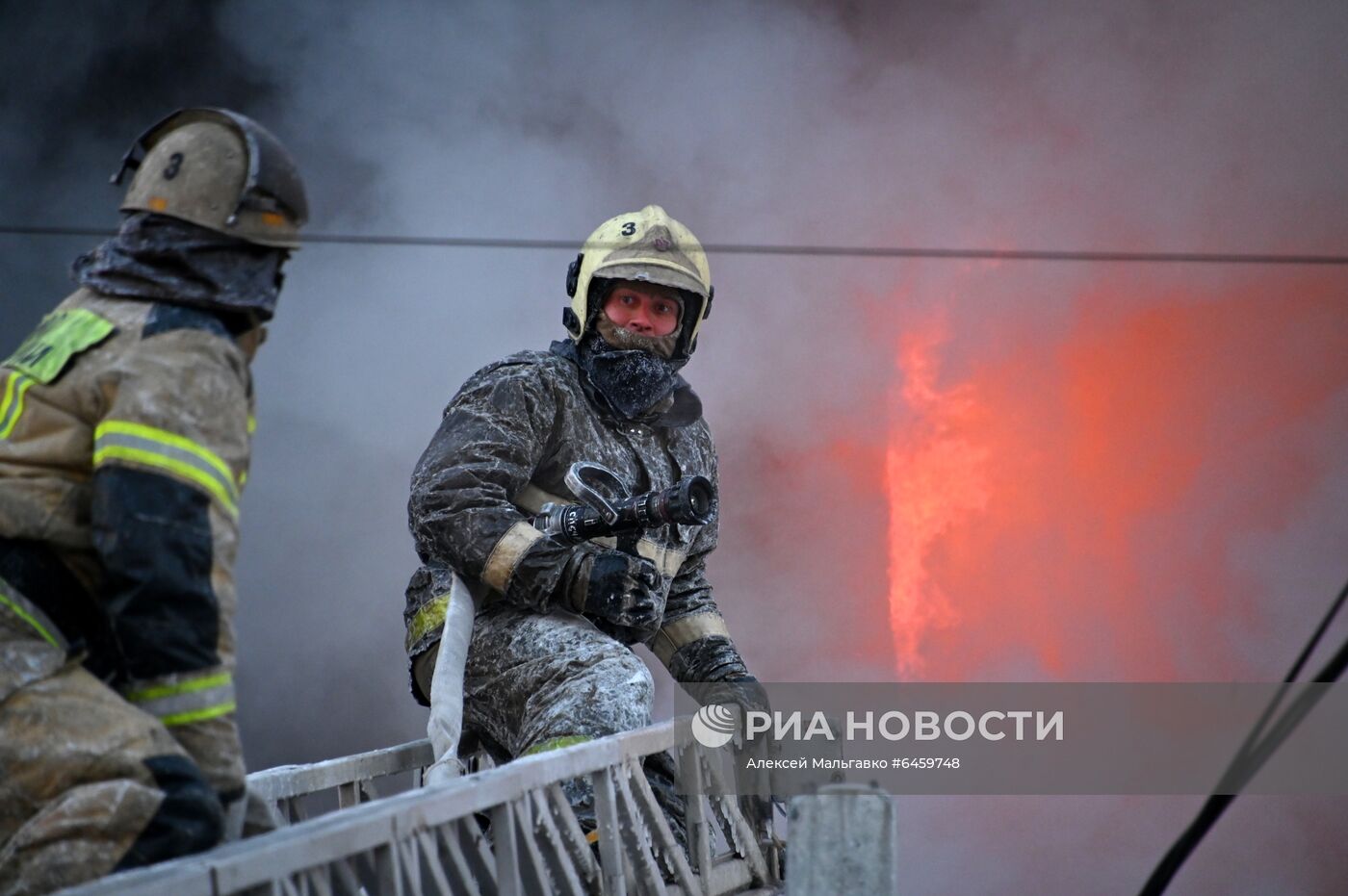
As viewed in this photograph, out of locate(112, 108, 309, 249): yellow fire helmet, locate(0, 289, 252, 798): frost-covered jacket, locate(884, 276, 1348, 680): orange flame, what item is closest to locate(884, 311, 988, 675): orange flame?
locate(884, 276, 1348, 680): orange flame

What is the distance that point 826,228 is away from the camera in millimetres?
9383

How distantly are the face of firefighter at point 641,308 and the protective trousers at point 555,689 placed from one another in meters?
0.96

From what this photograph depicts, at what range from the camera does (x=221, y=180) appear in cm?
325

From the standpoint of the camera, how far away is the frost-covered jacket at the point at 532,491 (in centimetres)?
458

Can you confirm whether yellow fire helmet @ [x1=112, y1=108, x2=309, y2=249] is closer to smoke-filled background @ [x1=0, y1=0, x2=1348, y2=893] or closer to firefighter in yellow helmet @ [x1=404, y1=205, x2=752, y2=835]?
firefighter in yellow helmet @ [x1=404, y1=205, x2=752, y2=835]

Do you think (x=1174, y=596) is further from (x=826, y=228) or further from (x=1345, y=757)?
(x=826, y=228)

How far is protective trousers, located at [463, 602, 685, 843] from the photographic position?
172 inches

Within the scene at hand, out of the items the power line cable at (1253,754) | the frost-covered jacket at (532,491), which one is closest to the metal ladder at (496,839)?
the frost-covered jacket at (532,491)

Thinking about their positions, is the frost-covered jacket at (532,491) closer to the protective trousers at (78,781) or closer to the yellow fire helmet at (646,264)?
the yellow fire helmet at (646,264)

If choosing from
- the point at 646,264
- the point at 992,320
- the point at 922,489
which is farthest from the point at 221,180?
the point at 992,320

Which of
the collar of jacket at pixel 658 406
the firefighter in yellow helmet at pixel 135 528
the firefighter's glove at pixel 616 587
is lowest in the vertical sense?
the firefighter in yellow helmet at pixel 135 528

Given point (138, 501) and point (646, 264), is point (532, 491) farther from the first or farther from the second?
point (138, 501)

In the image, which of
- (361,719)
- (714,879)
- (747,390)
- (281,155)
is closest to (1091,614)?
(747,390)

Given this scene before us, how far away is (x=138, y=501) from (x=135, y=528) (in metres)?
0.05
